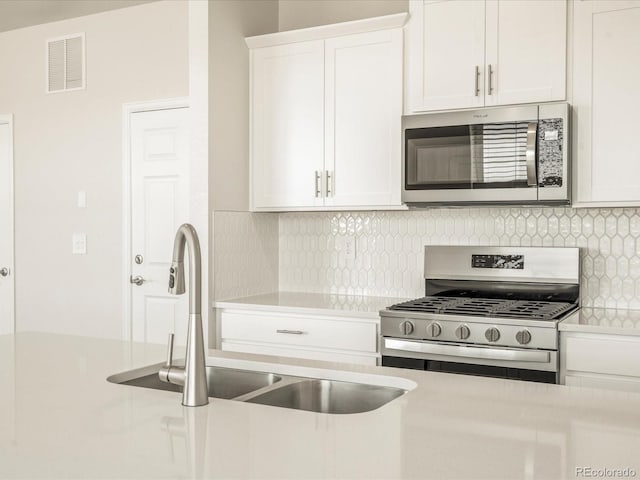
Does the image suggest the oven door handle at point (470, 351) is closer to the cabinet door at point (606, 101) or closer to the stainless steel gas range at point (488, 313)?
the stainless steel gas range at point (488, 313)

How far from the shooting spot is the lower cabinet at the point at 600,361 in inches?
109

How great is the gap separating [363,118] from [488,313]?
1.27 m

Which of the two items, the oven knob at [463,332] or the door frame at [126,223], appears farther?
the door frame at [126,223]

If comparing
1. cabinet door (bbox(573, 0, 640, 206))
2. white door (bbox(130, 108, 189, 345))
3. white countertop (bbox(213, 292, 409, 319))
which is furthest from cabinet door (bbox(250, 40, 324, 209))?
cabinet door (bbox(573, 0, 640, 206))

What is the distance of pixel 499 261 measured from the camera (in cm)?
358

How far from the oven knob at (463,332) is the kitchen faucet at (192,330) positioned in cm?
165

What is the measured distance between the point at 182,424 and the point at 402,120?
2.40m

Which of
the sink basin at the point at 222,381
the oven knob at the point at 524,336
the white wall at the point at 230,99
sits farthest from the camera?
the white wall at the point at 230,99

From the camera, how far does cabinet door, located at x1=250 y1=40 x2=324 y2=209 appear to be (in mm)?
3809

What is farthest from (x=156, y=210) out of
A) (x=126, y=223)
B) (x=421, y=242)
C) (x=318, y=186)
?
(x=421, y=242)

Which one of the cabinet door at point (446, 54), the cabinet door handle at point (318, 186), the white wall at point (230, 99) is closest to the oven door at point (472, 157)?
the cabinet door at point (446, 54)

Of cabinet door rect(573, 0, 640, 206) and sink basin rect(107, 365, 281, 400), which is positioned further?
cabinet door rect(573, 0, 640, 206)

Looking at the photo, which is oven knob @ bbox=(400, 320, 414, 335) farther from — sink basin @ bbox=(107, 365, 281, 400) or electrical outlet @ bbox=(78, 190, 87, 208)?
electrical outlet @ bbox=(78, 190, 87, 208)

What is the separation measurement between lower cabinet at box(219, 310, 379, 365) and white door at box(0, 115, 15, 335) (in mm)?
2270
